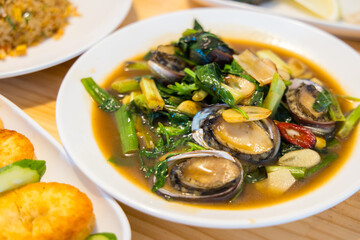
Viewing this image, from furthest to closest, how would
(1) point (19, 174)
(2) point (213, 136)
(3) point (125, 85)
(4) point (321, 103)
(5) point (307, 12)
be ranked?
(5) point (307, 12) → (3) point (125, 85) → (4) point (321, 103) → (2) point (213, 136) → (1) point (19, 174)

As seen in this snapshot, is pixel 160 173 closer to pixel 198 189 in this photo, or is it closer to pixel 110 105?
pixel 198 189

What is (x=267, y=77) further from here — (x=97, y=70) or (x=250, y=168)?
(x=97, y=70)

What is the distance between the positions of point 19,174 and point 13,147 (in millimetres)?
304

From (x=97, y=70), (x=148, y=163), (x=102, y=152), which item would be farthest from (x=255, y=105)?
(x=97, y=70)

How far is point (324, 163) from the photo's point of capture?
7.29 feet

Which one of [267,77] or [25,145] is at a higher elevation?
[267,77]

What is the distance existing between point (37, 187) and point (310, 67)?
237cm

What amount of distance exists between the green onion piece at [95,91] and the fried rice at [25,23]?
3.10ft

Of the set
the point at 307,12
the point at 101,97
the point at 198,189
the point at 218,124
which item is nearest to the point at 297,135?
the point at 218,124

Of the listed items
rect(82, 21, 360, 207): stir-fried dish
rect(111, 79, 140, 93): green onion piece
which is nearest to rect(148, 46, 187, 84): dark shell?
rect(82, 21, 360, 207): stir-fried dish

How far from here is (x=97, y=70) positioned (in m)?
2.83

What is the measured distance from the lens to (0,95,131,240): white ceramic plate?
1856mm

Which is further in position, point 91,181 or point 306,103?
point 306,103

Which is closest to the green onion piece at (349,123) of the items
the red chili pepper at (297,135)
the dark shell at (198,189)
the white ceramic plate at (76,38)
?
the red chili pepper at (297,135)
